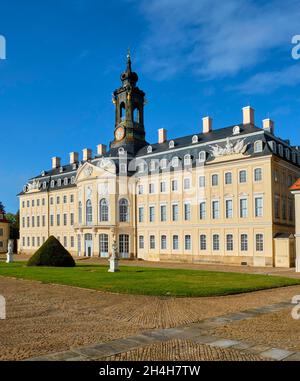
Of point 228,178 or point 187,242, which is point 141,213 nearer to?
point 187,242

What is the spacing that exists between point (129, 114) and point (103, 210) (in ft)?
48.0

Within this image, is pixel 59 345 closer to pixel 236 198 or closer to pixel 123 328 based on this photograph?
pixel 123 328

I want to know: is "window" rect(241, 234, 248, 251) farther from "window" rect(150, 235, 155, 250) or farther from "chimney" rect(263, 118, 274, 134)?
"window" rect(150, 235, 155, 250)

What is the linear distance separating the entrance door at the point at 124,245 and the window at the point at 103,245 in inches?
75.1

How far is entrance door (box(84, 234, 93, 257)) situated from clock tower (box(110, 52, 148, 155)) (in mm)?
12723

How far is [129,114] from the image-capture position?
187 feet

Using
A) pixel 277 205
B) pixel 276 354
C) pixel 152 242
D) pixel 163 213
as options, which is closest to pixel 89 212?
pixel 152 242

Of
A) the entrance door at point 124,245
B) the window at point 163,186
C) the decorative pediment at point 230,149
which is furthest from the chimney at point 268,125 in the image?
the entrance door at point 124,245

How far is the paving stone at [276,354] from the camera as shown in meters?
7.73

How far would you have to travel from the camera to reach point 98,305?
14047 millimetres

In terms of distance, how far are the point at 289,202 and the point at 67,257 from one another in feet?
77.1

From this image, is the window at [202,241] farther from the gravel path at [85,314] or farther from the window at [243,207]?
the gravel path at [85,314]

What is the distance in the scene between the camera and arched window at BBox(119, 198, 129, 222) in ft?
169

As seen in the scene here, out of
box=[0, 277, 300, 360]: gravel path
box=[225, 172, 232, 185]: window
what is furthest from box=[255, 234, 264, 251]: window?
box=[0, 277, 300, 360]: gravel path
